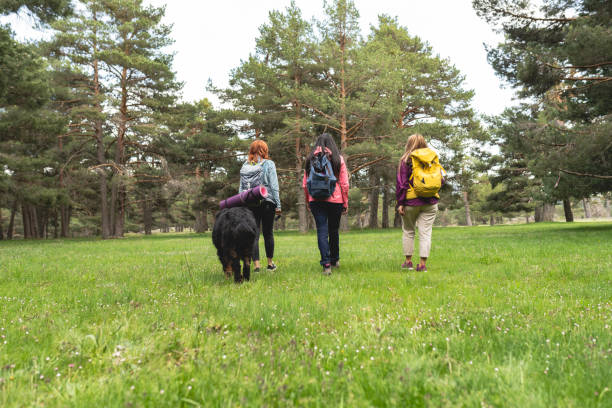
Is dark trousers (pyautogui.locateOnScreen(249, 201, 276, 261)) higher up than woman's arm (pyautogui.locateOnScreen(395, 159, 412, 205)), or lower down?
lower down

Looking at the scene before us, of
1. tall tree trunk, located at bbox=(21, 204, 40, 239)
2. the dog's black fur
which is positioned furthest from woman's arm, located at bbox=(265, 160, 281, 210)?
tall tree trunk, located at bbox=(21, 204, 40, 239)

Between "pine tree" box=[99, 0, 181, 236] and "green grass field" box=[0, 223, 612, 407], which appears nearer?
"green grass field" box=[0, 223, 612, 407]

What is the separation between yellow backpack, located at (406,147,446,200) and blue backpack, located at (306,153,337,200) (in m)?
1.38

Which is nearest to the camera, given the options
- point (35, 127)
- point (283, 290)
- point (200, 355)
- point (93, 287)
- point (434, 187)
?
point (200, 355)

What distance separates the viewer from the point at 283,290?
157 inches

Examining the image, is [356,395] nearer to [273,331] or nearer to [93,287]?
[273,331]

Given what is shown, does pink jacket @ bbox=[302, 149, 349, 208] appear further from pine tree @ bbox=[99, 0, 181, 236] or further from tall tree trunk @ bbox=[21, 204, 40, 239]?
tall tree trunk @ bbox=[21, 204, 40, 239]

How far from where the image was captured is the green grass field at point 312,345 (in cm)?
154

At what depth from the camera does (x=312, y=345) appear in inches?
88.3

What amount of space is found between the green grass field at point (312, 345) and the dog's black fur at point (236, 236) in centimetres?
57

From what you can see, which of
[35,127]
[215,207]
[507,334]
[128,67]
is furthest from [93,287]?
[215,207]

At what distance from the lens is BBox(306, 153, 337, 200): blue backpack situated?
529 cm

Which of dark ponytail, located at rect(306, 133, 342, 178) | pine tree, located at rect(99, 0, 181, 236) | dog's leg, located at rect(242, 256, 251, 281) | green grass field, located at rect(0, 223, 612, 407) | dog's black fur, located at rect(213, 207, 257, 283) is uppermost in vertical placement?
pine tree, located at rect(99, 0, 181, 236)

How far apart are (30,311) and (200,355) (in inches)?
95.3
